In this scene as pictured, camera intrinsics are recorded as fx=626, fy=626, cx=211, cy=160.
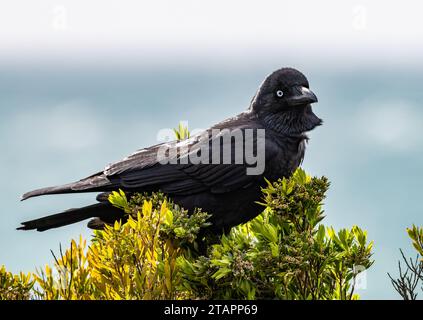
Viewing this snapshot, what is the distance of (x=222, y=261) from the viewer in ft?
14.4

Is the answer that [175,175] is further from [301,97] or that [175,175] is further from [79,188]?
[301,97]

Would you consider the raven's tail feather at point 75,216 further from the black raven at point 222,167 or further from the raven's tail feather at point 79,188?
the raven's tail feather at point 79,188

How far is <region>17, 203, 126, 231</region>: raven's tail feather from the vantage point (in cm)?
558

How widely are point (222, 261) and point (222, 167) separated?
1.33 metres

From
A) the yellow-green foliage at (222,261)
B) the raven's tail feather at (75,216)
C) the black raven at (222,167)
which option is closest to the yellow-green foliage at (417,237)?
the yellow-green foliage at (222,261)

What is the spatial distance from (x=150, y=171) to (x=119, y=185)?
30cm

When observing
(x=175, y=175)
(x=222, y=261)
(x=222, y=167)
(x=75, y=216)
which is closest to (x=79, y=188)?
(x=75, y=216)

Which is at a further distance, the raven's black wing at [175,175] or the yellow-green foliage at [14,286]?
the raven's black wing at [175,175]

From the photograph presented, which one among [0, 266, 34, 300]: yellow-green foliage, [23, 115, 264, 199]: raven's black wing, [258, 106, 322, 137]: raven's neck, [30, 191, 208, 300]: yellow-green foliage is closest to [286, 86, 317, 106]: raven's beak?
[258, 106, 322, 137]: raven's neck

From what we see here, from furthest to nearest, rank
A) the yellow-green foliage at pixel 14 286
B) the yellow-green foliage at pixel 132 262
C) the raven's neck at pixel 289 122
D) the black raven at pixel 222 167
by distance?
the raven's neck at pixel 289 122
the black raven at pixel 222 167
the yellow-green foliage at pixel 14 286
the yellow-green foliage at pixel 132 262

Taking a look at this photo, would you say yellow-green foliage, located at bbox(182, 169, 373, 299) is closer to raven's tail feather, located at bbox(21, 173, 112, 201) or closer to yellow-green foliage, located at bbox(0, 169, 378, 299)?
yellow-green foliage, located at bbox(0, 169, 378, 299)

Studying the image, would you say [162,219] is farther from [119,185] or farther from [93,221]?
[93,221]

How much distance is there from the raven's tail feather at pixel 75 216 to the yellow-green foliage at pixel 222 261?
752mm

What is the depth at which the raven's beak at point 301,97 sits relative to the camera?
5.51 meters
